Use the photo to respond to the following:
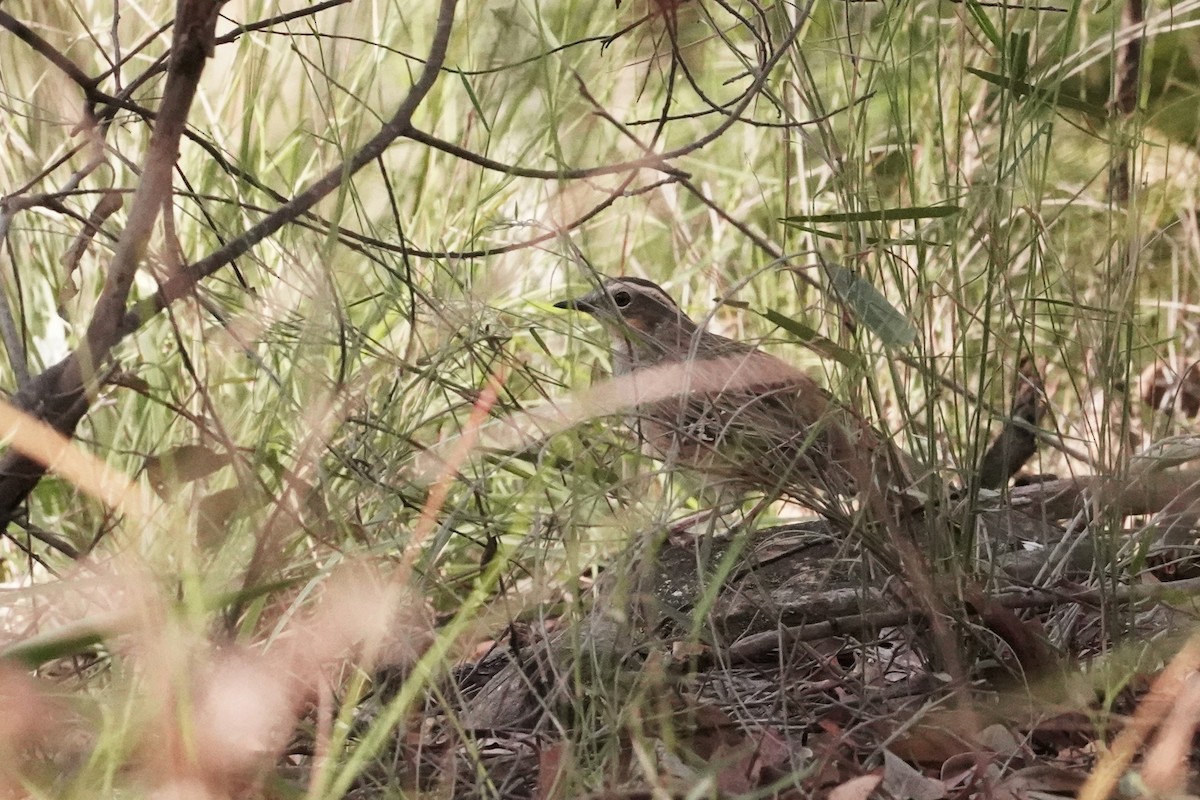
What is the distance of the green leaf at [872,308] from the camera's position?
2707 mm

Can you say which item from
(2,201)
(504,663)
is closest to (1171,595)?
(504,663)

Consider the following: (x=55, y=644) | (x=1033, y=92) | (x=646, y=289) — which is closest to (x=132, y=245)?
(x=55, y=644)

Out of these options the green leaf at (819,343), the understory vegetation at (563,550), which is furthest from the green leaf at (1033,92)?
the green leaf at (819,343)

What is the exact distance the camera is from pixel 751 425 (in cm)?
302

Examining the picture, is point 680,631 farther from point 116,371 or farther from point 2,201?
point 2,201

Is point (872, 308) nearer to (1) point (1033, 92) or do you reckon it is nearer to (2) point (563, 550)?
(1) point (1033, 92)

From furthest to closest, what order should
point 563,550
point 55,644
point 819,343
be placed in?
point 563,550 < point 819,343 < point 55,644

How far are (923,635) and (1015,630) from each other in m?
0.23

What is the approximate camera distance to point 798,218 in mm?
2936

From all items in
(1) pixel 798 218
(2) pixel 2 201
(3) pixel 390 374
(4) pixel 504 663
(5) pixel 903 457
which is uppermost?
(2) pixel 2 201

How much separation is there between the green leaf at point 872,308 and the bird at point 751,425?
19 cm

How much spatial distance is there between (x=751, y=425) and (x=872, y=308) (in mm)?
405

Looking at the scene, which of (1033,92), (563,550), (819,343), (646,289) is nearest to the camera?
(1033,92)

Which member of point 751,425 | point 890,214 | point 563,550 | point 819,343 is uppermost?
point 890,214
